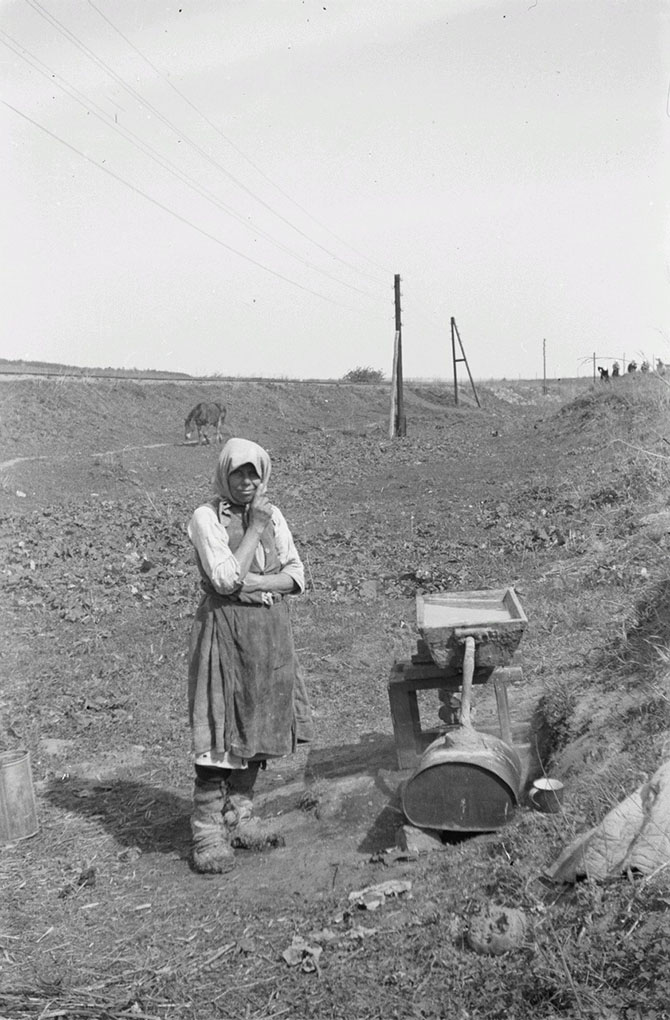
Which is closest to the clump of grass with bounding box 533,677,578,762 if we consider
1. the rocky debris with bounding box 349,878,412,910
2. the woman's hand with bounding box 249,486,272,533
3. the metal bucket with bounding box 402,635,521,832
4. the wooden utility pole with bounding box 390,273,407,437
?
the metal bucket with bounding box 402,635,521,832

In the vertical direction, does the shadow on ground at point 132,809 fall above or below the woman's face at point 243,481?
below

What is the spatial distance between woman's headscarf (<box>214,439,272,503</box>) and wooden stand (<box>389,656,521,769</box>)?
1354 mm

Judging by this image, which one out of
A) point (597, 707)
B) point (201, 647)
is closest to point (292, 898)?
point (201, 647)

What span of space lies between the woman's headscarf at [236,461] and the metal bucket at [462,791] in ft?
4.67

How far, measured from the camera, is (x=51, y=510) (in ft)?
46.3

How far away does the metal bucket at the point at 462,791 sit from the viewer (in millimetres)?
3934

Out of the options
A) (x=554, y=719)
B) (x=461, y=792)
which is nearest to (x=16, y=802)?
(x=461, y=792)

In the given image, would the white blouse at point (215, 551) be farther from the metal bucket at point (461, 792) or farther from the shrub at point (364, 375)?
the shrub at point (364, 375)

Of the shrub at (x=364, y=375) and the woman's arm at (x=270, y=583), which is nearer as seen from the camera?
the woman's arm at (x=270, y=583)

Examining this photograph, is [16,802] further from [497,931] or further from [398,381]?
[398,381]

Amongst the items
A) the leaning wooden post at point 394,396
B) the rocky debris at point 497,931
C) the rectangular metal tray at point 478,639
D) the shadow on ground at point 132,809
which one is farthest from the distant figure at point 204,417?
the rocky debris at point 497,931

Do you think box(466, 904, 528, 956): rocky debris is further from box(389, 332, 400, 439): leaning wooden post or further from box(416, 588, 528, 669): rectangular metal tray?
box(389, 332, 400, 439): leaning wooden post

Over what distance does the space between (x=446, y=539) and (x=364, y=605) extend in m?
2.51

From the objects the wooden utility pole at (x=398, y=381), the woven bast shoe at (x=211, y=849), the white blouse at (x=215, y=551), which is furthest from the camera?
the wooden utility pole at (x=398, y=381)
